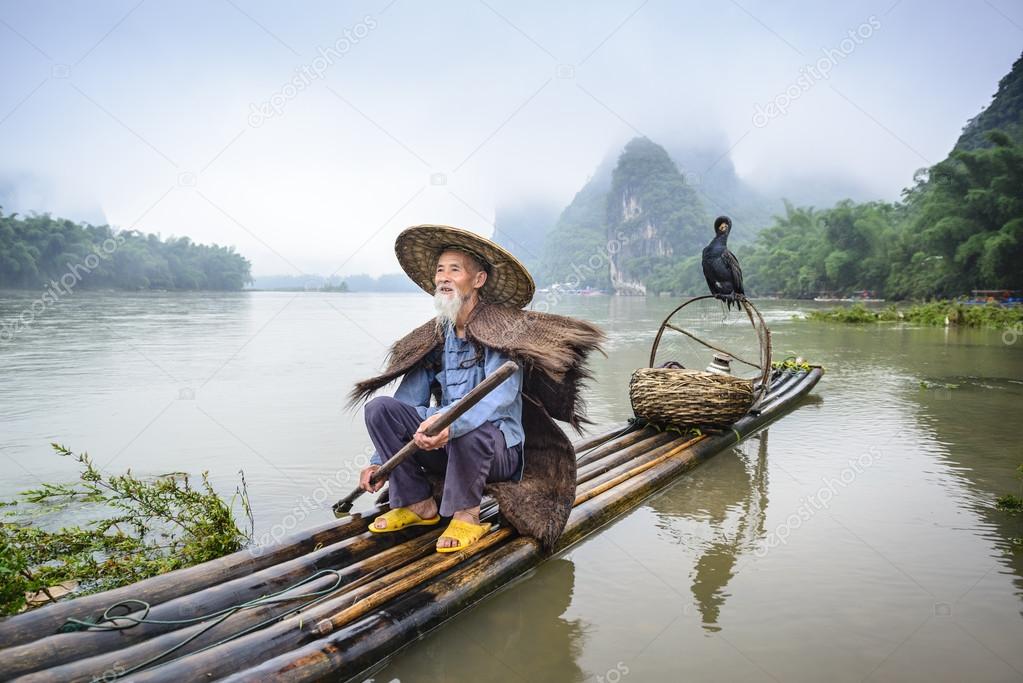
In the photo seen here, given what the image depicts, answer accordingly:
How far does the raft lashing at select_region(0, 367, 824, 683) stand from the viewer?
1.71 metres

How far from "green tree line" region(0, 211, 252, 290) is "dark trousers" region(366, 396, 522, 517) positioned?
23382mm

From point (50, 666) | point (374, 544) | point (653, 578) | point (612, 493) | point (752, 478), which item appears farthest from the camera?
point (752, 478)

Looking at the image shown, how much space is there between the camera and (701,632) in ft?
7.57

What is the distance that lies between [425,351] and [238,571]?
108 centimetres

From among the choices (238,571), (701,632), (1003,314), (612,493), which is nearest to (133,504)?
(238,571)

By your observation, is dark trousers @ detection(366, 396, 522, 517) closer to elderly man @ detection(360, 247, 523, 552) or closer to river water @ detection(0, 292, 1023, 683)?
elderly man @ detection(360, 247, 523, 552)

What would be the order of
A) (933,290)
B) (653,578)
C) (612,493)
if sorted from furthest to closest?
1. (933,290)
2. (612,493)
3. (653,578)

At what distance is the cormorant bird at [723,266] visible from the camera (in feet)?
15.0

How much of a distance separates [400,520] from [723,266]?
2.97 metres

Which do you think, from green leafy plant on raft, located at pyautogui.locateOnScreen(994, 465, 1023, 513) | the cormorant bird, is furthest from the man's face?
green leafy plant on raft, located at pyautogui.locateOnScreen(994, 465, 1023, 513)

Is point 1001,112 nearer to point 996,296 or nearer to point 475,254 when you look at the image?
point 996,296

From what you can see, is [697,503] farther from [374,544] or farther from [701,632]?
[374,544]

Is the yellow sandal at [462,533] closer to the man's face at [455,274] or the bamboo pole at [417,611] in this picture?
the bamboo pole at [417,611]

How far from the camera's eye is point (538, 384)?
2.92 meters
